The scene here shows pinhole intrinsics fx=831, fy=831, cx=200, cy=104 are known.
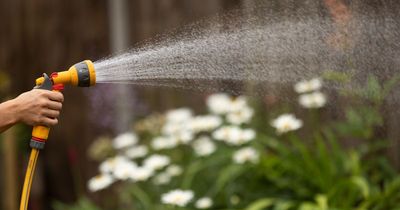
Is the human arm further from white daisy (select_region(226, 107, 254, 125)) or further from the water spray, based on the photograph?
white daisy (select_region(226, 107, 254, 125))

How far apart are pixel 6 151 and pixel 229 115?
74.4 inches

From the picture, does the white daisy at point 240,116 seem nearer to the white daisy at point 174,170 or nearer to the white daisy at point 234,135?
the white daisy at point 234,135

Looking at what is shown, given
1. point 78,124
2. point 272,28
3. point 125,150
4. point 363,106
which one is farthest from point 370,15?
point 78,124

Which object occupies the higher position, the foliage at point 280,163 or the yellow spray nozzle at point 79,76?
the yellow spray nozzle at point 79,76

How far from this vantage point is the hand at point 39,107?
2205 mm

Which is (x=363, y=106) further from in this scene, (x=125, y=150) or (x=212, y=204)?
(x=125, y=150)

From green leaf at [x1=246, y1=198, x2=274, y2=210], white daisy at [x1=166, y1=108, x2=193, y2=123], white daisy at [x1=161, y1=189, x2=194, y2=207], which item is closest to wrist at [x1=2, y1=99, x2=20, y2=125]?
white daisy at [x1=161, y1=189, x2=194, y2=207]

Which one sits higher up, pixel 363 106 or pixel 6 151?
pixel 363 106

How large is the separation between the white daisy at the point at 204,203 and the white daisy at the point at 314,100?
2.27ft

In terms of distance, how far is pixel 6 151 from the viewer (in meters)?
5.58

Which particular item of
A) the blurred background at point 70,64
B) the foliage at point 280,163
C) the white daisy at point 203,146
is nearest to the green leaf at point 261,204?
the foliage at point 280,163

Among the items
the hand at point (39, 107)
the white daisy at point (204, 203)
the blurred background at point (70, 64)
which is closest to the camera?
the hand at point (39, 107)

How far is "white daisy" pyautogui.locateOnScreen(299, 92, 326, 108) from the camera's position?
4.12 m

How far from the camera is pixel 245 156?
13.1 ft
